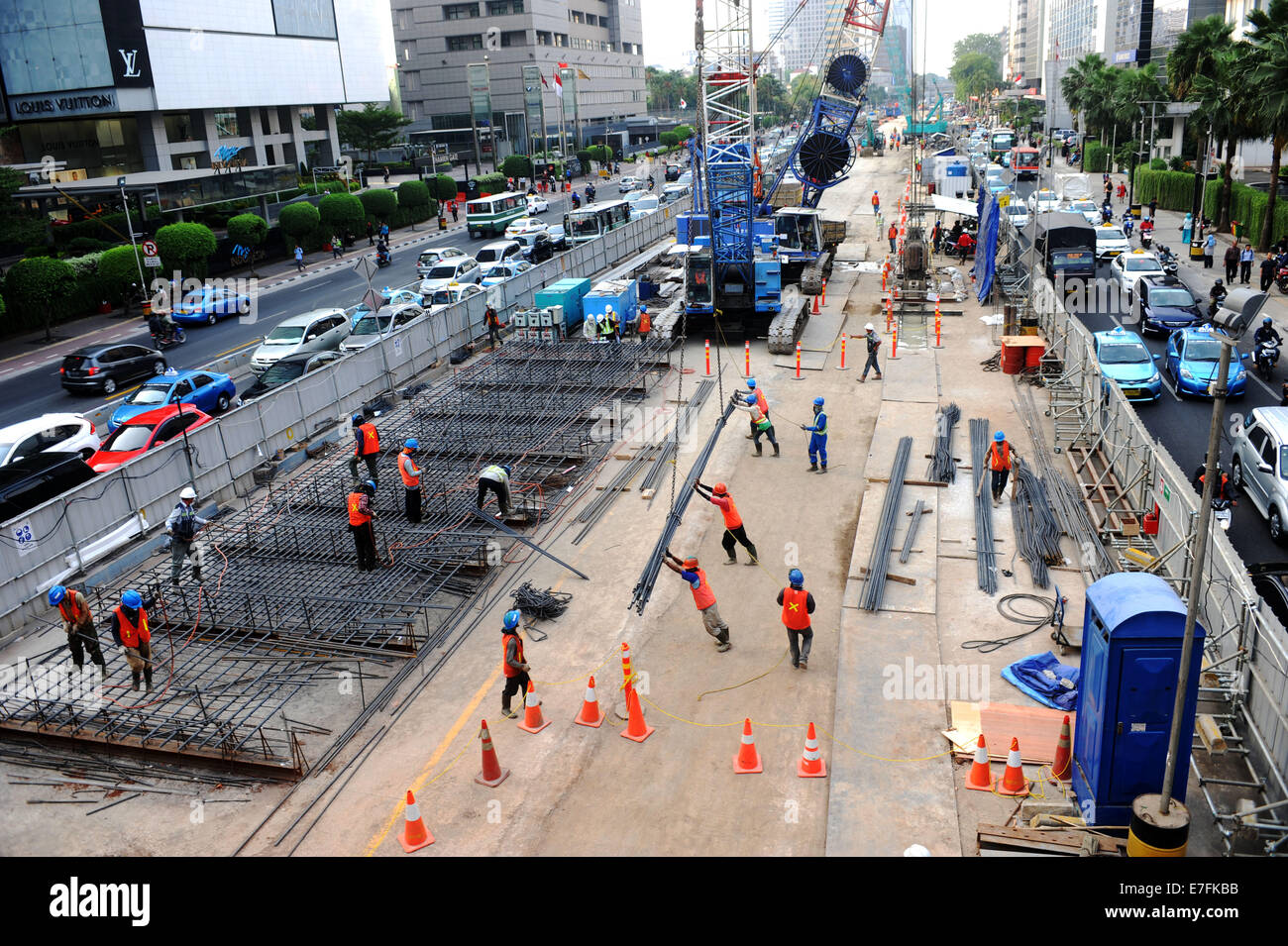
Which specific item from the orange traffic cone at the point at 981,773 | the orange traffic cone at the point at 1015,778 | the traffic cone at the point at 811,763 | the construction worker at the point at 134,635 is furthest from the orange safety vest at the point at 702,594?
the construction worker at the point at 134,635

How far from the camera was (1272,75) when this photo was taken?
37125 mm

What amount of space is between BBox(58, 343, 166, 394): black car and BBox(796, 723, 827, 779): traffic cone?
27.8 meters

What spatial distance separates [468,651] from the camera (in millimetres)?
14055

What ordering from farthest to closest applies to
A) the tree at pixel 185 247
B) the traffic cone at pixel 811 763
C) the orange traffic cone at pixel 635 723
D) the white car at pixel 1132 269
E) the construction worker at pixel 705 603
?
the tree at pixel 185 247
the white car at pixel 1132 269
the construction worker at pixel 705 603
the orange traffic cone at pixel 635 723
the traffic cone at pixel 811 763

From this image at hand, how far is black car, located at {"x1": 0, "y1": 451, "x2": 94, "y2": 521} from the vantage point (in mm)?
18672

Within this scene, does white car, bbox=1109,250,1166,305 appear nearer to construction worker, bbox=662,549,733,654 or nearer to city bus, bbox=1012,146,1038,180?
construction worker, bbox=662,549,733,654

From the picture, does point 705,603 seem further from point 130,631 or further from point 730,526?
point 130,631

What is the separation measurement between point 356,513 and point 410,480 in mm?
1839

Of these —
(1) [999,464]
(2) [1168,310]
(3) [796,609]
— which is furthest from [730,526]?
(2) [1168,310]

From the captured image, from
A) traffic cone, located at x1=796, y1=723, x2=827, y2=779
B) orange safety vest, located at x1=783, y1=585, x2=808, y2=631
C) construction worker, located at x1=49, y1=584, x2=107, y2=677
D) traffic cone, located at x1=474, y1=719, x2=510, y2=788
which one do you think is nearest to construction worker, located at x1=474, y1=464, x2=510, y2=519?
construction worker, located at x1=49, y1=584, x2=107, y2=677

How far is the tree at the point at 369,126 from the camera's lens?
266 ft

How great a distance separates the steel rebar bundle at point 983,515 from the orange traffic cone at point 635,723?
20.3 ft

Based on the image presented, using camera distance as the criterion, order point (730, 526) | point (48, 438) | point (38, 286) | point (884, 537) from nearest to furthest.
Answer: point (730, 526) → point (884, 537) → point (48, 438) → point (38, 286)

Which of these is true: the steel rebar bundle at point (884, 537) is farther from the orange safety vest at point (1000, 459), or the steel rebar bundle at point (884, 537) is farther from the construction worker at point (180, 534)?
the construction worker at point (180, 534)
